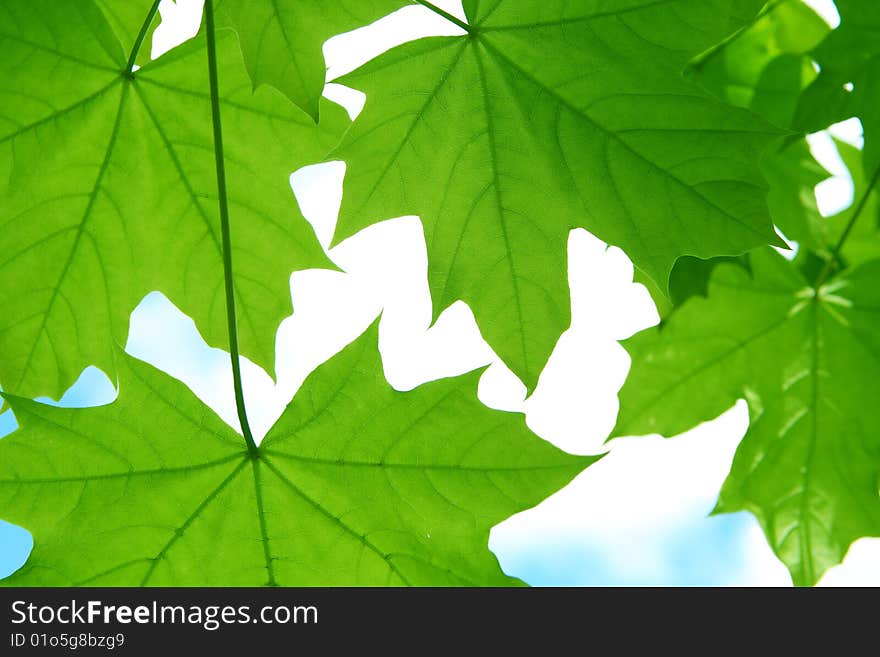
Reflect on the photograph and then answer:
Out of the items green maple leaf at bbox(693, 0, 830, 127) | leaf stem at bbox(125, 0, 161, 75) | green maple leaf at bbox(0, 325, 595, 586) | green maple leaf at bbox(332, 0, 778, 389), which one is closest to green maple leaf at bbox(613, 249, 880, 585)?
green maple leaf at bbox(693, 0, 830, 127)

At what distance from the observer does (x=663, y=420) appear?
2.31m

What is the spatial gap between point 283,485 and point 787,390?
1.54 metres

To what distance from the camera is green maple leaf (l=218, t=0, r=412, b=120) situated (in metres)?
1.36

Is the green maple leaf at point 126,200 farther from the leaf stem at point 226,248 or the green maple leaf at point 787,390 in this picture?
the green maple leaf at point 787,390

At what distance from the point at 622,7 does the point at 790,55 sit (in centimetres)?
102

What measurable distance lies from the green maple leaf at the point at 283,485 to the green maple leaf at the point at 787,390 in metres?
0.94

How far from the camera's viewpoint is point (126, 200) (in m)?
1.86

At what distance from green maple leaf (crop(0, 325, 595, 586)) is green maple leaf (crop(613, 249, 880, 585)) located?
94 cm

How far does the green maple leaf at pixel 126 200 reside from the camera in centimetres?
177

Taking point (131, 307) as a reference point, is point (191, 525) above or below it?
below

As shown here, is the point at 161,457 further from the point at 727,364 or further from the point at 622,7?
the point at 727,364

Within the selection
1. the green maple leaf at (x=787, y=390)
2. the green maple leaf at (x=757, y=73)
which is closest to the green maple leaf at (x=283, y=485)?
the green maple leaf at (x=787, y=390)

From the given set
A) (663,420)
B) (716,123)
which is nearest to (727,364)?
(663,420)
